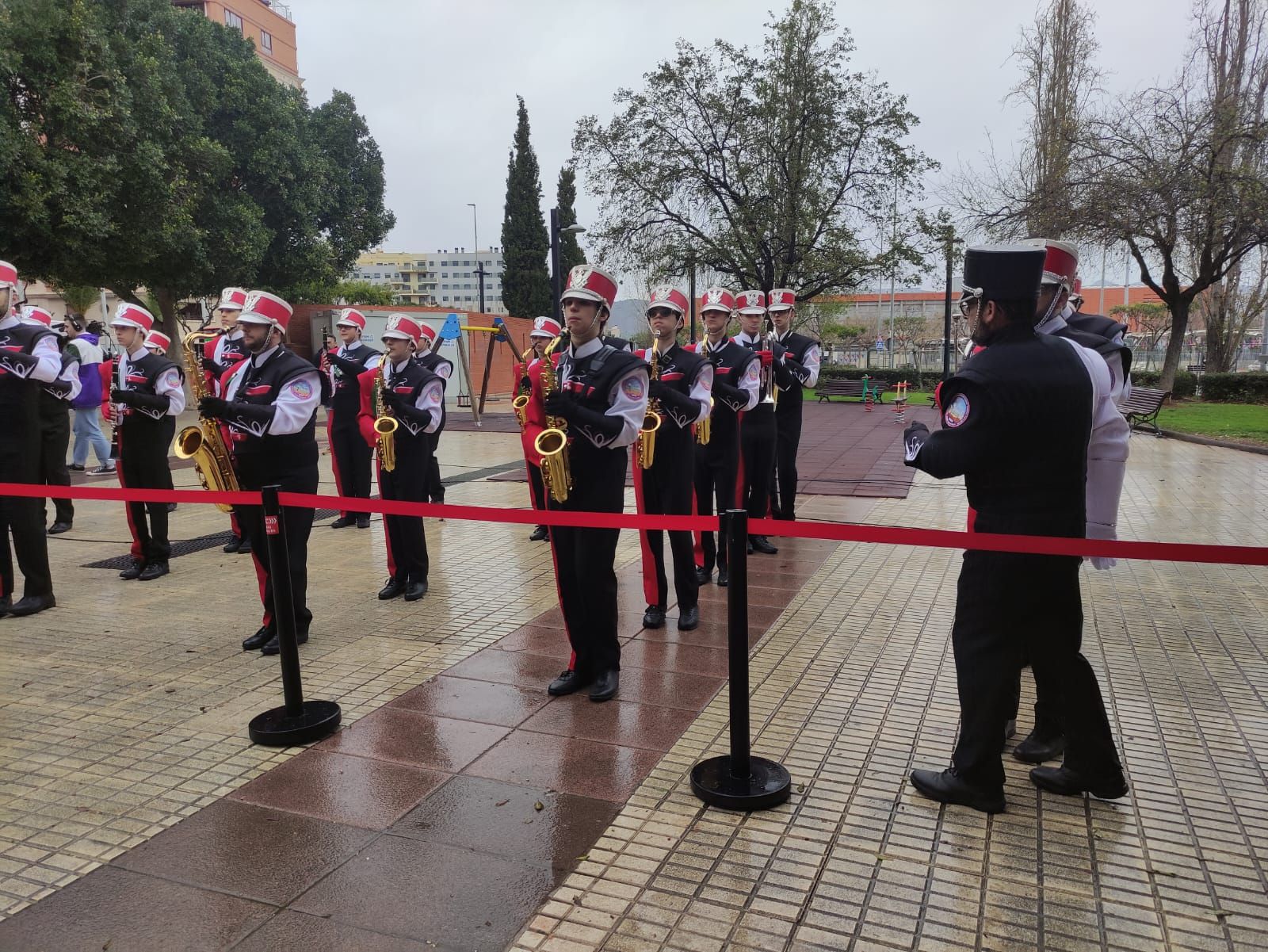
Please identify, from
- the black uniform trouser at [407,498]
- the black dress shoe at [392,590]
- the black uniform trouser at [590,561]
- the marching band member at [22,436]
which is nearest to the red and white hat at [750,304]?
the black uniform trouser at [407,498]

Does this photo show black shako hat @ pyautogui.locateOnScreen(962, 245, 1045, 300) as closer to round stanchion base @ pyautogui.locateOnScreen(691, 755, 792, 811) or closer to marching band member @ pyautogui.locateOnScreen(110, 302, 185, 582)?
round stanchion base @ pyautogui.locateOnScreen(691, 755, 792, 811)

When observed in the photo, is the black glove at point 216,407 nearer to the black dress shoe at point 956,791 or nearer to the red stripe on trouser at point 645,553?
the red stripe on trouser at point 645,553

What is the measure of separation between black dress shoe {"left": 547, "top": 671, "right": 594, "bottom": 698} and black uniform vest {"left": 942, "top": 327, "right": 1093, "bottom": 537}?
7.86 feet

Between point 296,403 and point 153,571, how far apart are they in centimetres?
310

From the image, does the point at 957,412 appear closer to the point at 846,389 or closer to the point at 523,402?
the point at 523,402

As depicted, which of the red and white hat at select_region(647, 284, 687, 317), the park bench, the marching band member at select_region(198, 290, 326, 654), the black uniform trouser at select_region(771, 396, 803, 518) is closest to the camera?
the marching band member at select_region(198, 290, 326, 654)

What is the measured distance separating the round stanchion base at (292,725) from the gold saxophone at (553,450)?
1.55m

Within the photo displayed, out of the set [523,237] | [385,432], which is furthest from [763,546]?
[523,237]

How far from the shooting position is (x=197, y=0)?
5806cm

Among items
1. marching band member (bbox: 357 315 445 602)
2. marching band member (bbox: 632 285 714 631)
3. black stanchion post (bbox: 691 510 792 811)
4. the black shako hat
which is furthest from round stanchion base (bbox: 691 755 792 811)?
marching band member (bbox: 357 315 445 602)

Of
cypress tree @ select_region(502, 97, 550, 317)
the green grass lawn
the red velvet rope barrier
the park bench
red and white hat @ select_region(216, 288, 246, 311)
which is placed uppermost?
cypress tree @ select_region(502, 97, 550, 317)

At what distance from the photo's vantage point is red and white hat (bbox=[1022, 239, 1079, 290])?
394 centimetres

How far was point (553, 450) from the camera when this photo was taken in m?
4.55

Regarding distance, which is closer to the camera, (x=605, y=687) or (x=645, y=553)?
(x=605, y=687)
